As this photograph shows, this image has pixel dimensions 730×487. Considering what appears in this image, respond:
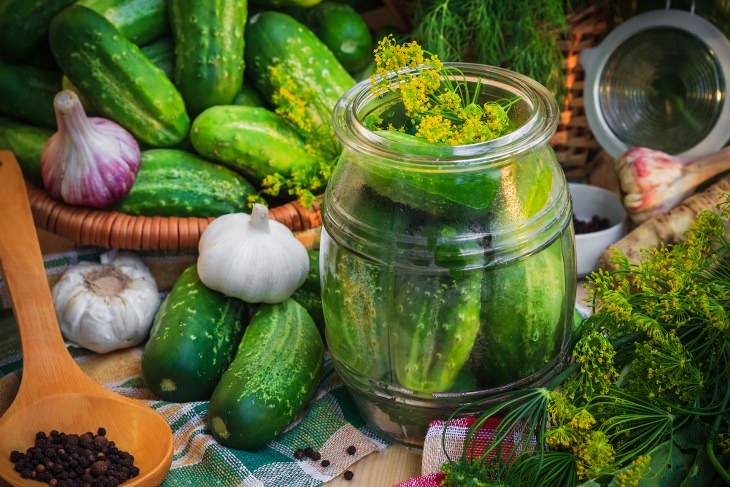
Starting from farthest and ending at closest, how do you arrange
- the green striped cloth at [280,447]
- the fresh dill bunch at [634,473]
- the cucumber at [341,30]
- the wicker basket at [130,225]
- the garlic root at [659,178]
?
the cucumber at [341,30]
the garlic root at [659,178]
the wicker basket at [130,225]
the green striped cloth at [280,447]
the fresh dill bunch at [634,473]

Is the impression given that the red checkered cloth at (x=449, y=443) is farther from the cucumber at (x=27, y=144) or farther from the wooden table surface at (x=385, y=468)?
the cucumber at (x=27, y=144)

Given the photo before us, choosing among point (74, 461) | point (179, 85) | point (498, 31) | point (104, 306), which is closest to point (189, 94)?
point (179, 85)

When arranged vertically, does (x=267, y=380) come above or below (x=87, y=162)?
below

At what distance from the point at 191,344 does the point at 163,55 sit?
535 millimetres

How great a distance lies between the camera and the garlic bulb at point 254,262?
1.05 m

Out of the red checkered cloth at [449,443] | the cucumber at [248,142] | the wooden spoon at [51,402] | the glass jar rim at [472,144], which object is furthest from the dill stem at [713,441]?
the cucumber at [248,142]

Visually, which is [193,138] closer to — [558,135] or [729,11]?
[558,135]

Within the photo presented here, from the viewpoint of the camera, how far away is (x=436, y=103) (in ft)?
3.04

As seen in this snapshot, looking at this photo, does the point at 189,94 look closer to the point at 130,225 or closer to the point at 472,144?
the point at 130,225

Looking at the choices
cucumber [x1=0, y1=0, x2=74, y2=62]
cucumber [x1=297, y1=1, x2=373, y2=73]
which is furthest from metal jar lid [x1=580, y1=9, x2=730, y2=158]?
cucumber [x1=0, y1=0, x2=74, y2=62]

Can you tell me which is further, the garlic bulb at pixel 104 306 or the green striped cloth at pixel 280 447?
the garlic bulb at pixel 104 306

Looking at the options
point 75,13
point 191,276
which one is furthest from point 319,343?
point 75,13

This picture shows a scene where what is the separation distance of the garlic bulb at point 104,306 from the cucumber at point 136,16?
37 centimetres

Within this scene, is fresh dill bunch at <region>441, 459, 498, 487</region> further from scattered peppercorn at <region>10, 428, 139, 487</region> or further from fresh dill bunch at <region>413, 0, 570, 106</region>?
fresh dill bunch at <region>413, 0, 570, 106</region>
